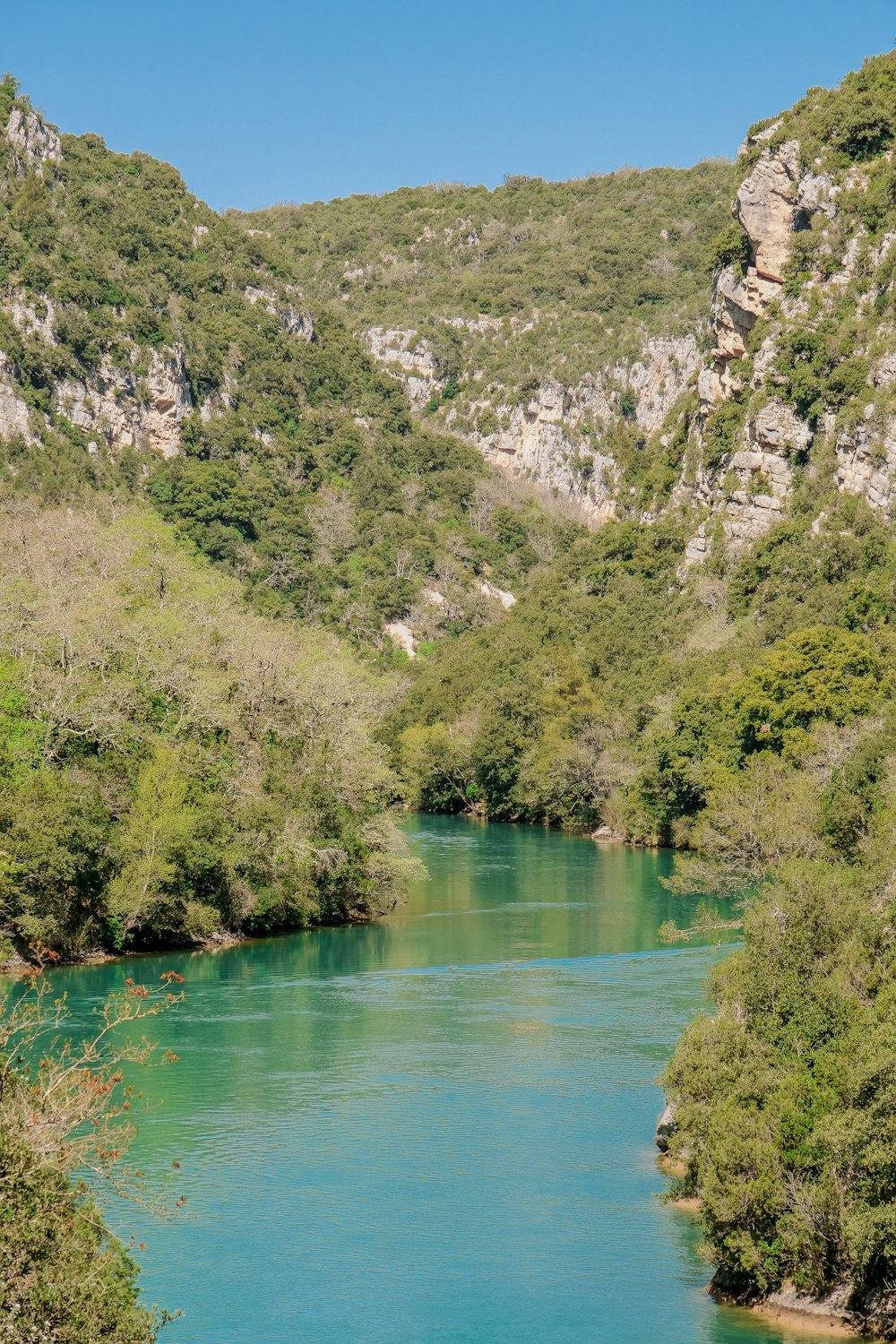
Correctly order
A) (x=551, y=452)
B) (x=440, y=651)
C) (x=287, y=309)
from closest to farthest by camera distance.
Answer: (x=440, y=651)
(x=287, y=309)
(x=551, y=452)

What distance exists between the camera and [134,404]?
5182 inches

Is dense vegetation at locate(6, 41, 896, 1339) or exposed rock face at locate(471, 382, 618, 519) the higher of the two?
exposed rock face at locate(471, 382, 618, 519)

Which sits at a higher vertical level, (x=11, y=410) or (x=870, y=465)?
(x=11, y=410)

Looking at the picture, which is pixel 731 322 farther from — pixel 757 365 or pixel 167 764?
pixel 167 764

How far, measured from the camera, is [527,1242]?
975 inches

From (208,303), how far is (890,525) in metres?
81.6

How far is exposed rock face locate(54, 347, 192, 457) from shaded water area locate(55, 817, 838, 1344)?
83960mm

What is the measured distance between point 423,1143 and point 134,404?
110 m

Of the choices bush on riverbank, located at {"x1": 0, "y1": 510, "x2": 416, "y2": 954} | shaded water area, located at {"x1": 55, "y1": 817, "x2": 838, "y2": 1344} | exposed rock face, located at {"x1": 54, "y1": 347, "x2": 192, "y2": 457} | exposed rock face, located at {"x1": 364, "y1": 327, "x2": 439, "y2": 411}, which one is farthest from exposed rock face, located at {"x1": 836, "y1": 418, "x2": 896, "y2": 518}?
exposed rock face, located at {"x1": 364, "y1": 327, "x2": 439, "y2": 411}

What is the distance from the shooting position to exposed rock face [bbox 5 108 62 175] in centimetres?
13625

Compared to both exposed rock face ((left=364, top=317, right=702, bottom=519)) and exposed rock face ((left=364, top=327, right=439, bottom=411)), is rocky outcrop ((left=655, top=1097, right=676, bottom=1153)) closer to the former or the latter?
exposed rock face ((left=364, top=317, right=702, bottom=519))

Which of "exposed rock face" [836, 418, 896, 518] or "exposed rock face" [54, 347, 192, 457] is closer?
"exposed rock face" [836, 418, 896, 518]

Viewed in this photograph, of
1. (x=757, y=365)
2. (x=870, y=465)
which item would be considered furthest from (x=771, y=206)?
(x=870, y=465)

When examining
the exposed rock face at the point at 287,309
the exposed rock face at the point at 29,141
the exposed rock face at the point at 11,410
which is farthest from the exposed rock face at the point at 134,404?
the exposed rock face at the point at 29,141
